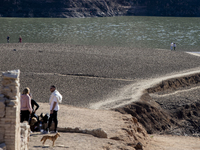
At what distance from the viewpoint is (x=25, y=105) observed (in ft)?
42.4

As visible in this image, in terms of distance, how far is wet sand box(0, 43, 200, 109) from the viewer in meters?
24.0

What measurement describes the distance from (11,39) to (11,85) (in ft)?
168

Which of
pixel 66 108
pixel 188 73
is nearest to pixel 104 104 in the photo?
pixel 66 108

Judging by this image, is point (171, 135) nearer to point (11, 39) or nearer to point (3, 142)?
point (3, 142)

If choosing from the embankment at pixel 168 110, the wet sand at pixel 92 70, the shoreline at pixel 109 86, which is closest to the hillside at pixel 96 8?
the wet sand at pixel 92 70

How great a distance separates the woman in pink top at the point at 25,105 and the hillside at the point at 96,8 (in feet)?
347

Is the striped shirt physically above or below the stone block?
above

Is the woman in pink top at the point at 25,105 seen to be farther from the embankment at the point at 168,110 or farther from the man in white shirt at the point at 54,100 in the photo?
the embankment at the point at 168,110

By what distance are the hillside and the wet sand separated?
251 feet

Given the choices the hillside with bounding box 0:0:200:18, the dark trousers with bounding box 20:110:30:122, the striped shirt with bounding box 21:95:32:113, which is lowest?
the dark trousers with bounding box 20:110:30:122

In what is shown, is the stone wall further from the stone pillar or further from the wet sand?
the wet sand

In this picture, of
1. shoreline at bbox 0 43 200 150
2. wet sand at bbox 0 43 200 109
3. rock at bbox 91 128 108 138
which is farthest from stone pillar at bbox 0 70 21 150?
wet sand at bbox 0 43 200 109

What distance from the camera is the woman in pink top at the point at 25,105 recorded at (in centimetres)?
1284

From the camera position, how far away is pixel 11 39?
58781 mm
